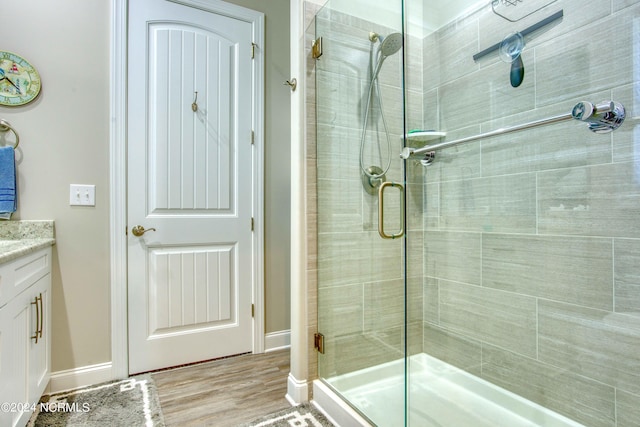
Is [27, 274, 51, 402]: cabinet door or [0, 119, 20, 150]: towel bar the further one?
[0, 119, 20, 150]: towel bar

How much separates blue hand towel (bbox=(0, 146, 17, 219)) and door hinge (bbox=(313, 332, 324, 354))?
1.67 meters

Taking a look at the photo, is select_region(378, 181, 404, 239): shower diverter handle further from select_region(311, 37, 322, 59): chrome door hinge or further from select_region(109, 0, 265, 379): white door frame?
select_region(109, 0, 265, 379): white door frame

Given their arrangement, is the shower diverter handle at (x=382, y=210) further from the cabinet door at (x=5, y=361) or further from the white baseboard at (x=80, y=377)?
the white baseboard at (x=80, y=377)

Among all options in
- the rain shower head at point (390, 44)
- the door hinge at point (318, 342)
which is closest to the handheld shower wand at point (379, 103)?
the rain shower head at point (390, 44)

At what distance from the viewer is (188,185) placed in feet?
7.26

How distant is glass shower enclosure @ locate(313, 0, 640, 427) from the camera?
1.30 meters

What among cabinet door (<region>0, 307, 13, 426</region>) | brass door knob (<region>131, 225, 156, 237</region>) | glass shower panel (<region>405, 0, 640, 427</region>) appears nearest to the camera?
cabinet door (<region>0, 307, 13, 426</region>)

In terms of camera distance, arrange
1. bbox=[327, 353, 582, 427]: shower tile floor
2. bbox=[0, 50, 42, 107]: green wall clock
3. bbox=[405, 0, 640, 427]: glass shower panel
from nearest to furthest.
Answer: bbox=[405, 0, 640, 427]: glass shower panel → bbox=[327, 353, 582, 427]: shower tile floor → bbox=[0, 50, 42, 107]: green wall clock

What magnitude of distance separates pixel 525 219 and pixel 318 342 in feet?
3.84

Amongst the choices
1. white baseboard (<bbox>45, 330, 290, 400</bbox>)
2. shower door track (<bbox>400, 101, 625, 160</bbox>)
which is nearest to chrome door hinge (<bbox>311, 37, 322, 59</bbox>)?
shower door track (<bbox>400, 101, 625, 160</bbox>)

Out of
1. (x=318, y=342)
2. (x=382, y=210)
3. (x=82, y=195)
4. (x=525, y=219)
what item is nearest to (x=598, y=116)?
(x=525, y=219)

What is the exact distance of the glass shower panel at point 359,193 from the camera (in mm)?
1703

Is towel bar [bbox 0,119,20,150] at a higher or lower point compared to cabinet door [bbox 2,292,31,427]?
higher

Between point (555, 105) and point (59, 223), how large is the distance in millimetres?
2499
